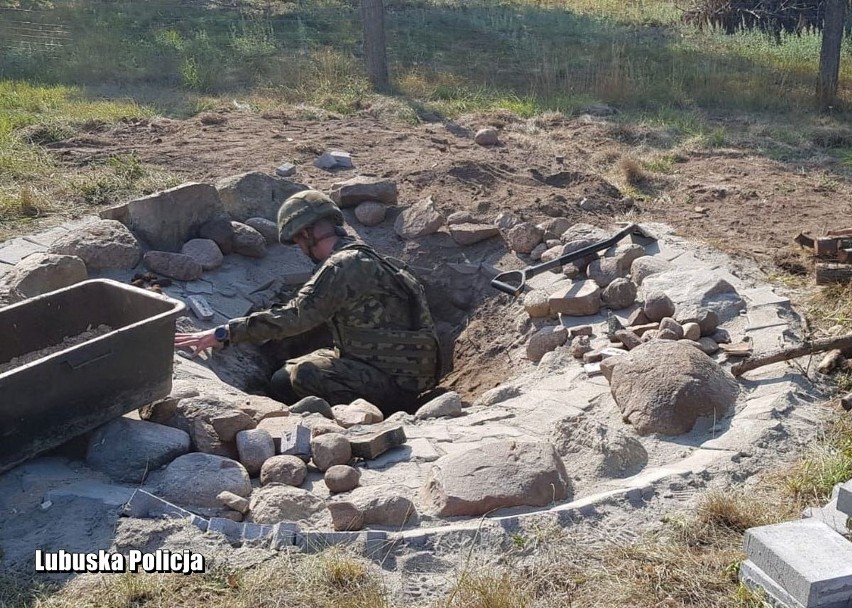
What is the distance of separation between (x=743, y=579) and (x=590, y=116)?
868 cm

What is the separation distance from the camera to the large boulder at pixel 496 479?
367 cm

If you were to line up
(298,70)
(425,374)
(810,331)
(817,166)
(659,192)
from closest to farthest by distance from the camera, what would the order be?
(810,331) < (425,374) < (659,192) < (817,166) < (298,70)

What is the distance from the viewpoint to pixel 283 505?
3674 mm

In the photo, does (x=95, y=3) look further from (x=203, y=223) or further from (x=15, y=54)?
(x=203, y=223)

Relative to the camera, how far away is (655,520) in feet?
11.8

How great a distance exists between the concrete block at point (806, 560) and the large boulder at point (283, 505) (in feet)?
5.36

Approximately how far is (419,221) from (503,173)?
141 centimetres

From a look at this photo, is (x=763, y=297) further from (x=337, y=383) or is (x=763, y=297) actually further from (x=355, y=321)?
(x=337, y=383)

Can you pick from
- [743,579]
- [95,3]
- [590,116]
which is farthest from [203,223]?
[95,3]

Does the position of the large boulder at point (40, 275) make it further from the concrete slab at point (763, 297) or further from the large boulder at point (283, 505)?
the concrete slab at point (763, 297)

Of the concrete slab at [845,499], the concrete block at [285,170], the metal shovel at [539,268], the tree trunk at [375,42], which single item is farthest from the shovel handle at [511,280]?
the tree trunk at [375,42]

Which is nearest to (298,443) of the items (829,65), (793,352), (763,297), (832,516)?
(832,516)

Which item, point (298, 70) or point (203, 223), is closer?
point (203, 223)

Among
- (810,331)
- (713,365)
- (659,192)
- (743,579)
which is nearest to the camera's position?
(743,579)
